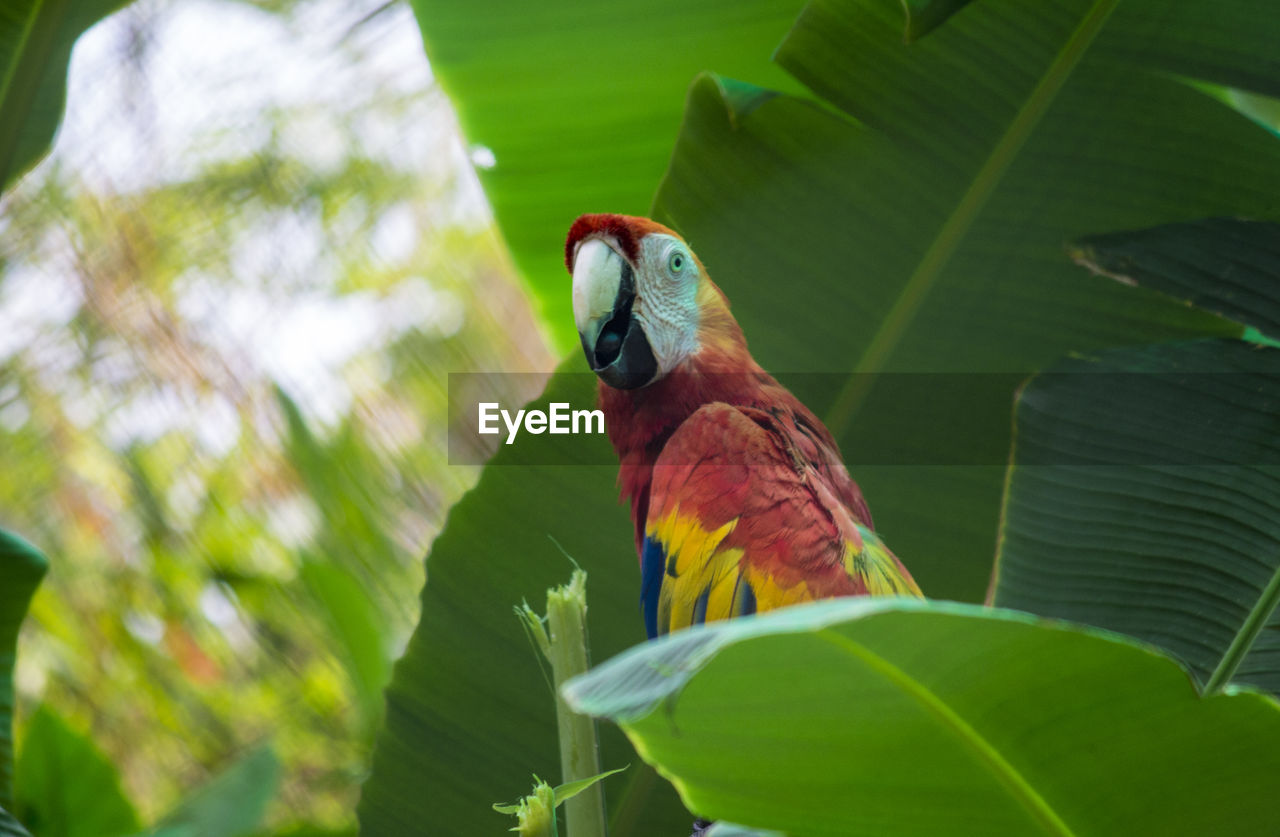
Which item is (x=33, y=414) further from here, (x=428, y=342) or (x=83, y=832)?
(x=83, y=832)

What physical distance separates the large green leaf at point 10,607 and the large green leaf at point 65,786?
201mm

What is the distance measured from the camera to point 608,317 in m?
0.57

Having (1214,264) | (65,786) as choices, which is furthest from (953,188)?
(65,786)

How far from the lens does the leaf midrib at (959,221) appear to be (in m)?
0.65

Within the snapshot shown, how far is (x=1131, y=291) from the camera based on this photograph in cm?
71

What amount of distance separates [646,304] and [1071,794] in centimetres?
36

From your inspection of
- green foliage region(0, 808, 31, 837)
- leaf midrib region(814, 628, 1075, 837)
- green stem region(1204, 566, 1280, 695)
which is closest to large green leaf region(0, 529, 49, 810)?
green foliage region(0, 808, 31, 837)

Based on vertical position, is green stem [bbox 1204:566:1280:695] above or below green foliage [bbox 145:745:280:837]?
above

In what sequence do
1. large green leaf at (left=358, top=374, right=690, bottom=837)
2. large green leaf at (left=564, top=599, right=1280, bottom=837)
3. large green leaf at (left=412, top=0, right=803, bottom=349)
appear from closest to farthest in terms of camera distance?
large green leaf at (left=564, top=599, right=1280, bottom=837) → large green leaf at (left=358, top=374, right=690, bottom=837) → large green leaf at (left=412, top=0, right=803, bottom=349)

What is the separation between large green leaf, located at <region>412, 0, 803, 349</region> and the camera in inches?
30.9

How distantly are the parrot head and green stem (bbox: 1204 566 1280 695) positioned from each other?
43cm

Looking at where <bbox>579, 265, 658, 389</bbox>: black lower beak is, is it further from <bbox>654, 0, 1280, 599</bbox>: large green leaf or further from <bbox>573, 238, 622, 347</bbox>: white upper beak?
<bbox>654, 0, 1280, 599</bbox>: large green leaf

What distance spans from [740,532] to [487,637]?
256 millimetres

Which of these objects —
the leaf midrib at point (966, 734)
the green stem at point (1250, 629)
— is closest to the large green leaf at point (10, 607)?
the leaf midrib at point (966, 734)
